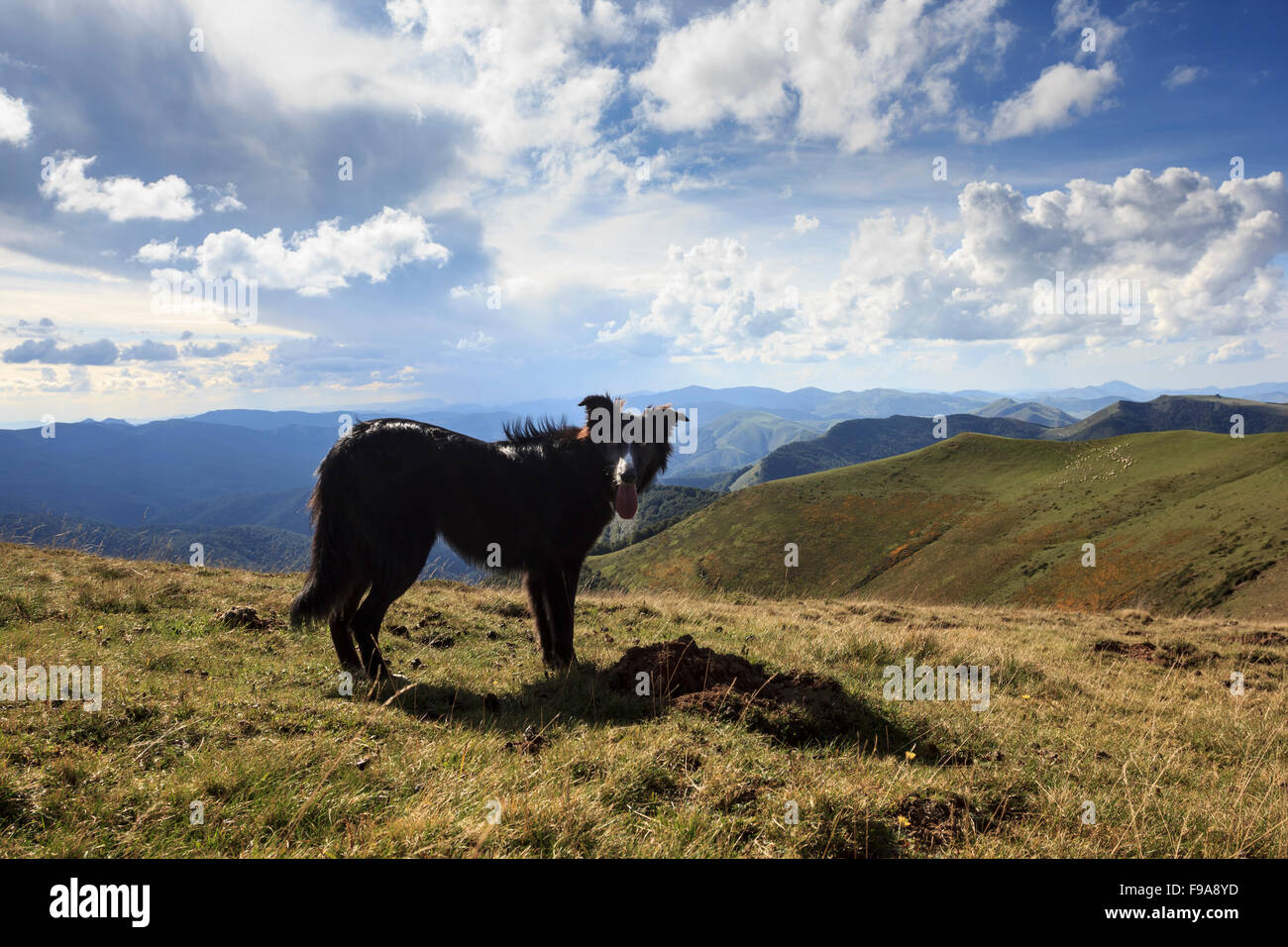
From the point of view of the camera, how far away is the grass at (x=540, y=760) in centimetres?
316

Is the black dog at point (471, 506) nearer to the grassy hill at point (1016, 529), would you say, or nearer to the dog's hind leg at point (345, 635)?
the dog's hind leg at point (345, 635)

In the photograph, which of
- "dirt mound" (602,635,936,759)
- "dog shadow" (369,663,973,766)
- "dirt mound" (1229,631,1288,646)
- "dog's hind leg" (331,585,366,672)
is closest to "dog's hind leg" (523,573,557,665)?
"dirt mound" (602,635,936,759)

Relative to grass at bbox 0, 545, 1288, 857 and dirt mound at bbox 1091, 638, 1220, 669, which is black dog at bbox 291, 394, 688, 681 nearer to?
grass at bbox 0, 545, 1288, 857

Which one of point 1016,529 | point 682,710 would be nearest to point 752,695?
point 682,710

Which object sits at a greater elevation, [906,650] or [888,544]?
[906,650]

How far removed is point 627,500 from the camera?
7.11m

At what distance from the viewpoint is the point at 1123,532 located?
6688cm

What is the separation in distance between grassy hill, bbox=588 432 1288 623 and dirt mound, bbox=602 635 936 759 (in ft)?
116
